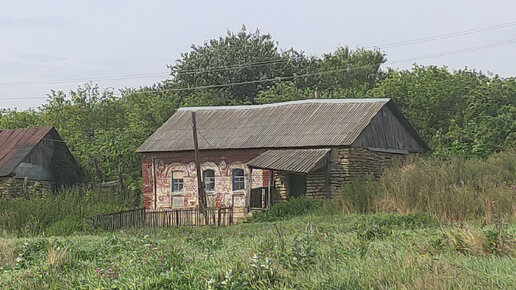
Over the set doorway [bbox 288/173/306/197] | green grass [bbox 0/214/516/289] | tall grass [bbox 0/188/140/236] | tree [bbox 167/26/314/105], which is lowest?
green grass [bbox 0/214/516/289]

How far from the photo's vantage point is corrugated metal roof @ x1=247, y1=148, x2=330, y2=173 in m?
27.8

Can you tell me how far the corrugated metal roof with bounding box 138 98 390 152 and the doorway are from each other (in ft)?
4.62

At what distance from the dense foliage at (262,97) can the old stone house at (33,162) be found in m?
3.34

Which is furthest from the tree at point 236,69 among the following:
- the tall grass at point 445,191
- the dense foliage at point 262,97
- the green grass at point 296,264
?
the green grass at point 296,264

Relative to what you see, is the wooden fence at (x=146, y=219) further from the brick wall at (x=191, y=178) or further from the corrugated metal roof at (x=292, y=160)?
the brick wall at (x=191, y=178)

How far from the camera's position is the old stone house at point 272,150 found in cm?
2931

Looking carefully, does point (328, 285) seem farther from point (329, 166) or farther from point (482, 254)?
point (329, 166)

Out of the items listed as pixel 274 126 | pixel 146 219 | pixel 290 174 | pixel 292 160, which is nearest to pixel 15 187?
pixel 146 219

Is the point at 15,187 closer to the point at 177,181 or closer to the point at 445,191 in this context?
the point at 177,181

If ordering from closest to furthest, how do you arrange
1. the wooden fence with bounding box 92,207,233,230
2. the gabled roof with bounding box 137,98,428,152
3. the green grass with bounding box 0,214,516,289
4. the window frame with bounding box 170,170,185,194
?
the green grass with bounding box 0,214,516,289, the wooden fence with bounding box 92,207,233,230, the gabled roof with bounding box 137,98,428,152, the window frame with bounding box 170,170,185,194

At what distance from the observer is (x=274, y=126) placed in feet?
106

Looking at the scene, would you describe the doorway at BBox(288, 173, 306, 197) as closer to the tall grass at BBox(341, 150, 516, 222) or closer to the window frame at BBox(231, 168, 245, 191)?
the window frame at BBox(231, 168, 245, 191)

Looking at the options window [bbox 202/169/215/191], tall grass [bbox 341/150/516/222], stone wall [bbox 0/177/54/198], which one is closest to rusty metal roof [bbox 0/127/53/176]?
stone wall [bbox 0/177/54/198]

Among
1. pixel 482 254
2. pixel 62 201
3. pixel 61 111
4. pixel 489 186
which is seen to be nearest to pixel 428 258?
pixel 482 254
